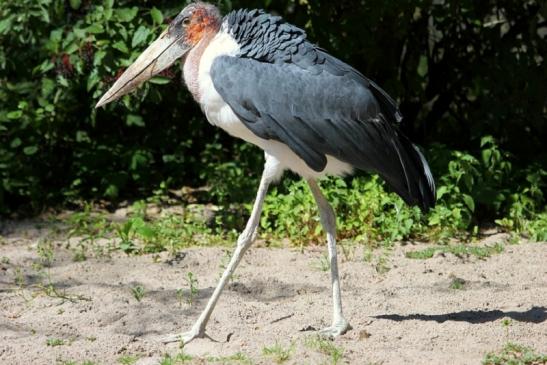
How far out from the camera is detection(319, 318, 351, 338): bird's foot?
175 inches

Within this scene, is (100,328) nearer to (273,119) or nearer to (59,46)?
(273,119)

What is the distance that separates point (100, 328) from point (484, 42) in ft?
13.7

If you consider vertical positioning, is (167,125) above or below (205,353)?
above

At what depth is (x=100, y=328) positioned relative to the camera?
15.2ft

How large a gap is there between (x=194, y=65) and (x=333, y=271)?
1.19m

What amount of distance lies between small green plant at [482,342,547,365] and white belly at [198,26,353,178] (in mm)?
1097

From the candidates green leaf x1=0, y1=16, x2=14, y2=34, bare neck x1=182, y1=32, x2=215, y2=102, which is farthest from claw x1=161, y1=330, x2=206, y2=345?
green leaf x1=0, y1=16, x2=14, y2=34

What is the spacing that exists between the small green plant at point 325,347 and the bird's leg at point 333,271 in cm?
9

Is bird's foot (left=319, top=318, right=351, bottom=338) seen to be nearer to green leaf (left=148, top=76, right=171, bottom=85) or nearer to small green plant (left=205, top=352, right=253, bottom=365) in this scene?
small green plant (left=205, top=352, right=253, bottom=365)

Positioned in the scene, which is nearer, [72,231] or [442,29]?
[72,231]

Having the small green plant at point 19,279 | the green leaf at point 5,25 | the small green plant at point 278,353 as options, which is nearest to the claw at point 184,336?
the small green plant at point 278,353

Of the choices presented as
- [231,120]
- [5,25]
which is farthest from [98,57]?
[231,120]

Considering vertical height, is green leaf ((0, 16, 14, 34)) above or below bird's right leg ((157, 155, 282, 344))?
above

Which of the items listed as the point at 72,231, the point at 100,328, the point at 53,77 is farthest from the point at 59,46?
the point at 100,328
